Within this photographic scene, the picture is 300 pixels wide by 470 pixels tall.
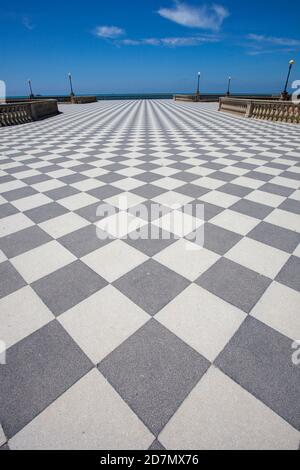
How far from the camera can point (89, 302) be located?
187 centimetres

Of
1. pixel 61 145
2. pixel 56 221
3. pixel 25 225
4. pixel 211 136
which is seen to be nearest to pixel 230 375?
pixel 56 221

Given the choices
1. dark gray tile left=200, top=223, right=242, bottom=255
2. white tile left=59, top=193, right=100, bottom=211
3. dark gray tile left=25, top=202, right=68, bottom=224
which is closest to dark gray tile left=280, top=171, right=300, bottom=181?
dark gray tile left=200, top=223, right=242, bottom=255

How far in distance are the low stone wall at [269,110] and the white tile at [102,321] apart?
12.1 m

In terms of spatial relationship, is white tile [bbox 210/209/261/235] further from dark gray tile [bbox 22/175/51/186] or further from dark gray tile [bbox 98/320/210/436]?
dark gray tile [bbox 22/175/51/186]

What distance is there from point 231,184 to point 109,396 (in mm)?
3628

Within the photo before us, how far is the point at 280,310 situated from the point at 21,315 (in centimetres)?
192

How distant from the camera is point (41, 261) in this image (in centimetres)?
232

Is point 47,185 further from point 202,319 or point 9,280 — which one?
point 202,319

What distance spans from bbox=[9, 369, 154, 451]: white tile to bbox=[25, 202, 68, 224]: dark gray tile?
2219mm

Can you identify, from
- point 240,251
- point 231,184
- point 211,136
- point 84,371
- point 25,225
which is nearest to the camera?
point 84,371

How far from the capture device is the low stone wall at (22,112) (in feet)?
34.7

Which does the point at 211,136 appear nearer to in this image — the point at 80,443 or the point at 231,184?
the point at 231,184

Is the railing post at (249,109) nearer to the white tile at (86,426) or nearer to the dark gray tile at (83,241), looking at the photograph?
the dark gray tile at (83,241)

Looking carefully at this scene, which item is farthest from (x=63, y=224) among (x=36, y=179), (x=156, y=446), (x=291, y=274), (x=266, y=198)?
(x=266, y=198)
